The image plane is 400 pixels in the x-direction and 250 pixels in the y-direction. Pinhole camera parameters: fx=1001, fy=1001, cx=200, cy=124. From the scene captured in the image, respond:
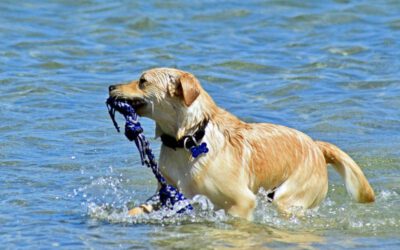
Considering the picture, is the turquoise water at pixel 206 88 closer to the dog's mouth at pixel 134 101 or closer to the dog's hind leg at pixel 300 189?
the dog's hind leg at pixel 300 189

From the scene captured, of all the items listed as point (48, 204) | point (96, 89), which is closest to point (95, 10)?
point (96, 89)

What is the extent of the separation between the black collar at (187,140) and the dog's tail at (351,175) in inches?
53.3

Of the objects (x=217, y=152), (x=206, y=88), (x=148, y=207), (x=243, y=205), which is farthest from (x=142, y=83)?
(x=206, y=88)

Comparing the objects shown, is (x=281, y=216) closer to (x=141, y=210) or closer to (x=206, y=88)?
Result: (x=141, y=210)

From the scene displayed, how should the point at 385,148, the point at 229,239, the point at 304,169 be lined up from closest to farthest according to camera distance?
the point at 229,239 → the point at 304,169 → the point at 385,148

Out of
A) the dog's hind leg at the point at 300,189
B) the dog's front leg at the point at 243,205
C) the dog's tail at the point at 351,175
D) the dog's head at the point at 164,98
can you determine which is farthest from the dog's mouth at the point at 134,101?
the dog's tail at the point at 351,175

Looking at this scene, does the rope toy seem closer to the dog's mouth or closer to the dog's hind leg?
the dog's mouth

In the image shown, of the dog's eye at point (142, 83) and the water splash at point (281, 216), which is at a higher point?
the dog's eye at point (142, 83)

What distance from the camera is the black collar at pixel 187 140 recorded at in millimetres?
7777

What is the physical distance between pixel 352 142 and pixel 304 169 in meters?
2.89

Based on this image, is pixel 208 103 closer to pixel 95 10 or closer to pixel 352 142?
pixel 352 142

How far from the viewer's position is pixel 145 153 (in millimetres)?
8227

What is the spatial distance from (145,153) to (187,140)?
58 cm

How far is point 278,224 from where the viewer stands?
8.23m
